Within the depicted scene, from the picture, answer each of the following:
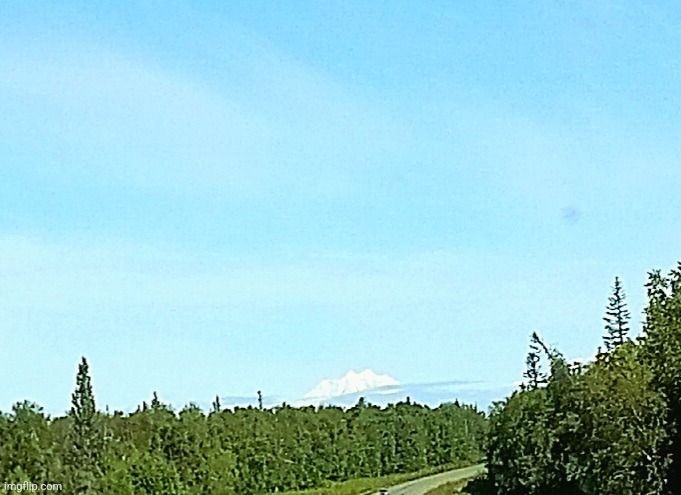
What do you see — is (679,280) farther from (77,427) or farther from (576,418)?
(77,427)

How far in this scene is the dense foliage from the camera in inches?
2205

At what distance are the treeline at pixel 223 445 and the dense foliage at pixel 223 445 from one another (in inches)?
3.3

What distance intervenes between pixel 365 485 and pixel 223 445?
16723 mm

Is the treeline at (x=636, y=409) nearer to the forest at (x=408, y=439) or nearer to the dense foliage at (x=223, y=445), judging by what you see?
the forest at (x=408, y=439)

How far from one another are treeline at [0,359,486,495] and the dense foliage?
0.27 feet

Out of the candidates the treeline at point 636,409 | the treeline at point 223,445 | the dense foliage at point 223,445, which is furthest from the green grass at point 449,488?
the treeline at point 636,409

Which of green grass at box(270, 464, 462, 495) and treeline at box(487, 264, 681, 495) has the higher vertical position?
treeline at box(487, 264, 681, 495)

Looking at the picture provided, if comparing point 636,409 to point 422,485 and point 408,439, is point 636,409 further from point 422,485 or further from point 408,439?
point 408,439

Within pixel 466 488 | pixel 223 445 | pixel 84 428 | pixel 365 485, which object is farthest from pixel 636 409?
pixel 365 485

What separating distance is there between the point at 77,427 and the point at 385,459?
201 feet

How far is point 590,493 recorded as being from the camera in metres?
42.0

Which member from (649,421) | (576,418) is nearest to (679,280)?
(649,421)

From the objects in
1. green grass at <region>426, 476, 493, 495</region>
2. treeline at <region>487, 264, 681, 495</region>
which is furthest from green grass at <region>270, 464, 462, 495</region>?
treeline at <region>487, 264, 681, 495</region>

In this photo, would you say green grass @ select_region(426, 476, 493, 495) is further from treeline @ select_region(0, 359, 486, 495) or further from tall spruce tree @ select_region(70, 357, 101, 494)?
tall spruce tree @ select_region(70, 357, 101, 494)
